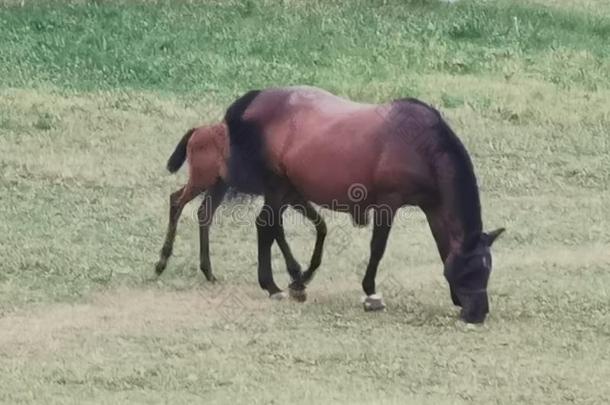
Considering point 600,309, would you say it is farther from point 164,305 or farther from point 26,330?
point 26,330

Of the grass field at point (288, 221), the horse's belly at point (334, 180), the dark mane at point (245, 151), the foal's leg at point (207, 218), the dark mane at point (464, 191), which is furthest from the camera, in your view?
the foal's leg at point (207, 218)

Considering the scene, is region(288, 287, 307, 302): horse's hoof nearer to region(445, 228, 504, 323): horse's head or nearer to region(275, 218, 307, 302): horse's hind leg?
region(275, 218, 307, 302): horse's hind leg

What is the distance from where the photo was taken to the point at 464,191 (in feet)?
25.5

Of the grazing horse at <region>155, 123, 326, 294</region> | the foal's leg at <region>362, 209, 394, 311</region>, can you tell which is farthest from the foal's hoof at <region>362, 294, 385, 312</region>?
the grazing horse at <region>155, 123, 326, 294</region>

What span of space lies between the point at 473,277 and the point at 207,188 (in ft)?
6.34

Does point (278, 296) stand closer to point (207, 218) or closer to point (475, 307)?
point (207, 218)

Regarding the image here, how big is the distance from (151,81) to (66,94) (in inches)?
52.3

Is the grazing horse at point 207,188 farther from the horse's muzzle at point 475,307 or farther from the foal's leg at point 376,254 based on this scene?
the horse's muzzle at point 475,307

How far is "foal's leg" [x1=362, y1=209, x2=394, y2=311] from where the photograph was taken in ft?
26.3

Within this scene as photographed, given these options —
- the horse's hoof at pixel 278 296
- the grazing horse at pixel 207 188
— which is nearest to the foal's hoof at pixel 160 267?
the grazing horse at pixel 207 188

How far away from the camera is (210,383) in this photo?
663 centimetres

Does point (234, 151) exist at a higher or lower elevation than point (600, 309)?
higher

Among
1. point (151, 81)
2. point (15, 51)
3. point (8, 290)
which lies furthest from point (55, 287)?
point (15, 51)

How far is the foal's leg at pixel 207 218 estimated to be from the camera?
28.7 feet
